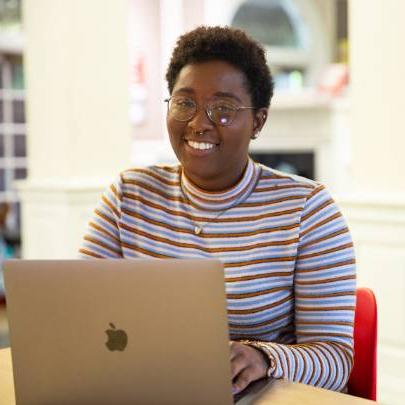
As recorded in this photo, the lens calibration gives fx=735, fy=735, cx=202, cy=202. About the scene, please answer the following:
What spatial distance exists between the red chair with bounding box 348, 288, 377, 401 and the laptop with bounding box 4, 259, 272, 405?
49cm

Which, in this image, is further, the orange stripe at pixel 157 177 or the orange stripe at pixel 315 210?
the orange stripe at pixel 157 177

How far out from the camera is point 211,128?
4.46ft

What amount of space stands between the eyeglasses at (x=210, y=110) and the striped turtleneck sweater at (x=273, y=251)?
0.43ft

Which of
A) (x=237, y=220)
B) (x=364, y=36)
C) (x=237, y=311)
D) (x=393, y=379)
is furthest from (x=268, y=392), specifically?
(x=364, y=36)

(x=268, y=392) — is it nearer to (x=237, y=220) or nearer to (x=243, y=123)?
(x=237, y=220)

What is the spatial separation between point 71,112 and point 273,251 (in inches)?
98.5

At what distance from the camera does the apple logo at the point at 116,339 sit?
97 cm

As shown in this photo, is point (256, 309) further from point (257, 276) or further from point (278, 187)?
point (278, 187)

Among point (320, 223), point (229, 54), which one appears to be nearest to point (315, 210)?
point (320, 223)

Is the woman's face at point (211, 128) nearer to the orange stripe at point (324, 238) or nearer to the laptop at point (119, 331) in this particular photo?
the orange stripe at point (324, 238)

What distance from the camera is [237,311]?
1370 mm

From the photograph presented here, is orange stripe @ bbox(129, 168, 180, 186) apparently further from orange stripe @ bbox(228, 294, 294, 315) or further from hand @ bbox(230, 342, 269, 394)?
hand @ bbox(230, 342, 269, 394)

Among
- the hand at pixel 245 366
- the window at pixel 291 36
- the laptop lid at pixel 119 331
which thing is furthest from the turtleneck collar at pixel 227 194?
the window at pixel 291 36

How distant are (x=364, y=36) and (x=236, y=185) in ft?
5.43
